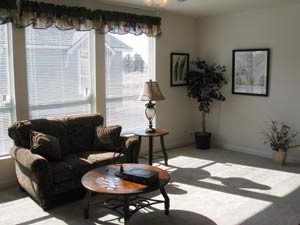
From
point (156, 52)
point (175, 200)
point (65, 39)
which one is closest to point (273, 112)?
point (156, 52)

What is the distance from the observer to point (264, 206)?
360cm

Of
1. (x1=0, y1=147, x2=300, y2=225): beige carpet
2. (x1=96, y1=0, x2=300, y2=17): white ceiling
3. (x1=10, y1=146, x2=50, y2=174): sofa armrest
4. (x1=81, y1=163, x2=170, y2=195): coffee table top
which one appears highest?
(x1=96, y1=0, x2=300, y2=17): white ceiling

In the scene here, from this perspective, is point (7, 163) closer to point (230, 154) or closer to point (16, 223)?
point (16, 223)

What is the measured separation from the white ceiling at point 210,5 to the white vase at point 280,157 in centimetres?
229

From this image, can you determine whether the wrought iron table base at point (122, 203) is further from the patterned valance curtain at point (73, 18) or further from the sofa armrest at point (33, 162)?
the patterned valance curtain at point (73, 18)

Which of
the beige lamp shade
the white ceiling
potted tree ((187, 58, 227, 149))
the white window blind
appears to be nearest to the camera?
the white window blind

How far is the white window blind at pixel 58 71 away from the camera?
14.2 feet

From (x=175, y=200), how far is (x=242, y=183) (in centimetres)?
108

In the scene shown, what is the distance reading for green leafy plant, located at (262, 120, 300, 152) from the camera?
17.0 ft

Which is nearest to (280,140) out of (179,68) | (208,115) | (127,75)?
(208,115)

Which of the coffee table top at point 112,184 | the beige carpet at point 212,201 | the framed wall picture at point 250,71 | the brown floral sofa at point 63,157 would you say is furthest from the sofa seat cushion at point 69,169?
the framed wall picture at point 250,71

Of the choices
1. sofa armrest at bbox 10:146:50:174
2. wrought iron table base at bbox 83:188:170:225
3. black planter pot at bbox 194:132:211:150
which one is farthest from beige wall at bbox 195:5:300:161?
sofa armrest at bbox 10:146:50:174

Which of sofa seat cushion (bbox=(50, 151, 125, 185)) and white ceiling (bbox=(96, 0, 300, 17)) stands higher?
white ceiling (bbox=(96, 0, 300, 17))

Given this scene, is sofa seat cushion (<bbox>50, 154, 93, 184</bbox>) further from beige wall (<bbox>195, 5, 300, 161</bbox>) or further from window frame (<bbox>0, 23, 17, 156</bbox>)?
beige wall (<bbox>195, 5, 300, 161</bbox>)
